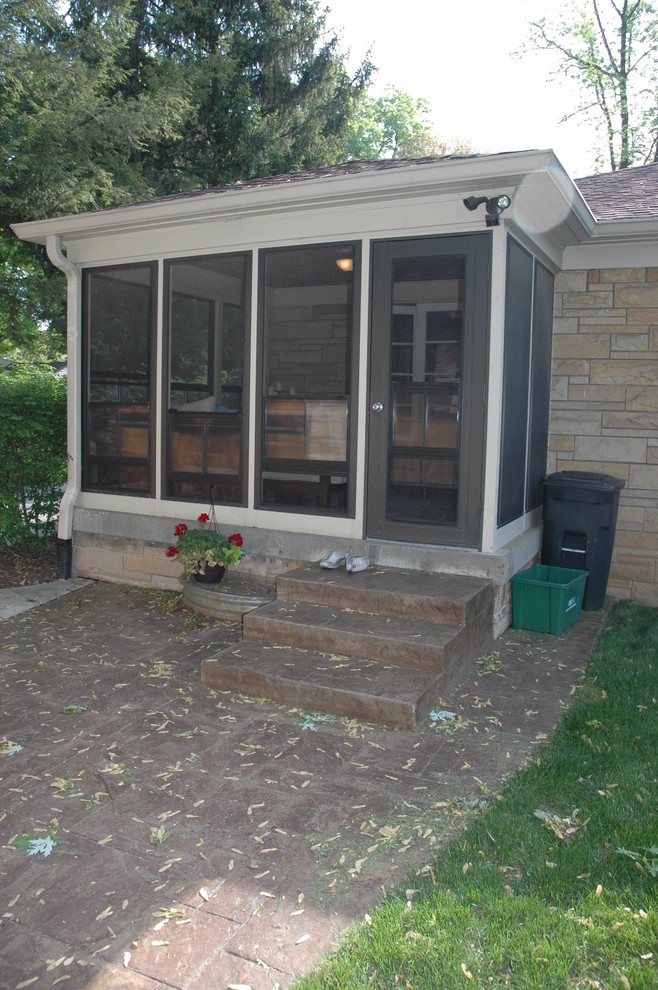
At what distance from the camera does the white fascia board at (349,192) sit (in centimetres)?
428

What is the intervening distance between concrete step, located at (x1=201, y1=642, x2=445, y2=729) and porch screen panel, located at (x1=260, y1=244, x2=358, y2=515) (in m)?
1.41

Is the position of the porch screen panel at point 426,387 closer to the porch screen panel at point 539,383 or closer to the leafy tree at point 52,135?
the porch screen panel at point 539,383

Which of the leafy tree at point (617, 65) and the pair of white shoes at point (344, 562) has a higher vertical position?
the leafy tree at point (617, 65)

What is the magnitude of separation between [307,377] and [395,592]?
172 cm

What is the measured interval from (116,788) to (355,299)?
3335 millimetres

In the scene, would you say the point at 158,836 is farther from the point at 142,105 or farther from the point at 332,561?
the point at 142,105

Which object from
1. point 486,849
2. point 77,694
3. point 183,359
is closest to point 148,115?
point 183,359

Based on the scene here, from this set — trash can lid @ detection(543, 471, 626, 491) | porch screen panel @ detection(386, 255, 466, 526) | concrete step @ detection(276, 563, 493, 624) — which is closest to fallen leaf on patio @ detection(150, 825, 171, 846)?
concrete step @ detection(276, 563, 493, 624)

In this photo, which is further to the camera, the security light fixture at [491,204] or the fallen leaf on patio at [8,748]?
the security light fixture at [491,204]

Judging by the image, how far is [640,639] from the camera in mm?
4973

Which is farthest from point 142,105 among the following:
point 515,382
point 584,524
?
point 584,524

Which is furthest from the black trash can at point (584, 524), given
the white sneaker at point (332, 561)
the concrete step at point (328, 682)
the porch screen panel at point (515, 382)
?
the concrete step at point (328, 682)

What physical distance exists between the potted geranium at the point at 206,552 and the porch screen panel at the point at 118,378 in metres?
0.90

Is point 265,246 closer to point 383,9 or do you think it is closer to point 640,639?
point 640,639
